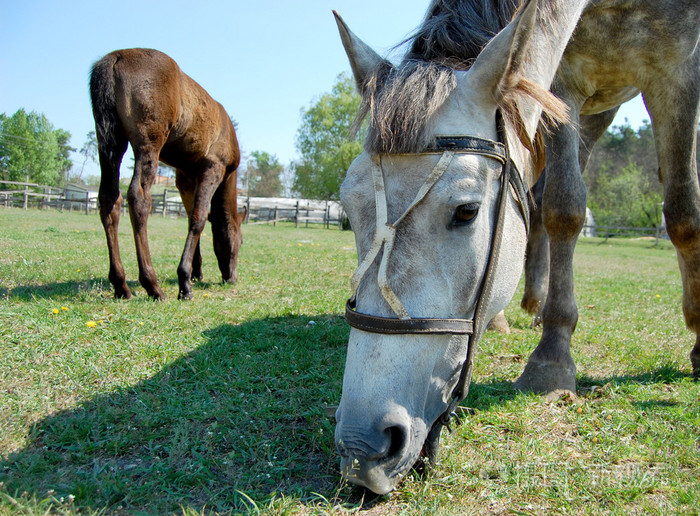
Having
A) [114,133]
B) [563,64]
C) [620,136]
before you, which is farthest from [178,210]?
[620,136]

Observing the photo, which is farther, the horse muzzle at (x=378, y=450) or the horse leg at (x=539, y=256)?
the horse leg at (x=539, y=256)

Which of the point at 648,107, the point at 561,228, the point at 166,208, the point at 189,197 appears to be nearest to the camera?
the point at 561,228

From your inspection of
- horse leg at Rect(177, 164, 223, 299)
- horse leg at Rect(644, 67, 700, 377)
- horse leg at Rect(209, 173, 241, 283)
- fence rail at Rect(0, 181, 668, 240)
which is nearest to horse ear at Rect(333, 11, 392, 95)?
horse leg at Rect(644, 67, 700, 377)

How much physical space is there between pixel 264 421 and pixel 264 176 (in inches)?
2971

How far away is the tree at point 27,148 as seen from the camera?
1944 inches

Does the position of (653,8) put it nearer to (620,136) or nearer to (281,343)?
(281,343)

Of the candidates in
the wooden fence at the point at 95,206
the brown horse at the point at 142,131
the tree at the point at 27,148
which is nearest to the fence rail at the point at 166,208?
the wooden fence at the point at 95,206

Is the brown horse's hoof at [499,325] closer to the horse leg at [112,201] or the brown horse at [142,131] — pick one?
the brown horse at [142,131]

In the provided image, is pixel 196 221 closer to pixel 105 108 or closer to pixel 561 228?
pixel 105 108

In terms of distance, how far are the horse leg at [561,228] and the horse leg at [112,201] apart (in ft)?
12.3

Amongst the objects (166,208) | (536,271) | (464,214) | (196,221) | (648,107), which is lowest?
(536,271)

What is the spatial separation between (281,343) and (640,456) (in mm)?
2388

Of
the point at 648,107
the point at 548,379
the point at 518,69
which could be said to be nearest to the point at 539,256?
the point at 648,107

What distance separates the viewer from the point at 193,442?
78.9 inches
